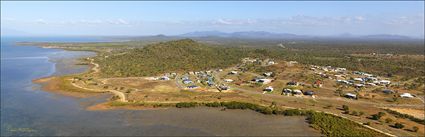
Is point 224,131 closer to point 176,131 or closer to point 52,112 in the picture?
point 176,131

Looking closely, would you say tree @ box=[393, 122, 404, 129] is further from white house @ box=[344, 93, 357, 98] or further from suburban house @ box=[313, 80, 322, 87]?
suburban house @ box=[313, 80, 322, 87]

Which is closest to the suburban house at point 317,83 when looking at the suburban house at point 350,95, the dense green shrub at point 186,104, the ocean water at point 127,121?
the suburban house at point 350,95

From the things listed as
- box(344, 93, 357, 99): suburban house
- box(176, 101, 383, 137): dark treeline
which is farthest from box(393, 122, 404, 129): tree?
box(344, 93, 357, 99): suburban house

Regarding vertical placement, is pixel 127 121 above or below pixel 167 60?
below

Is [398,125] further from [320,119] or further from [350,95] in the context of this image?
[350,95]

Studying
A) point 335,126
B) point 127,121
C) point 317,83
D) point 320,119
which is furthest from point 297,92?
point 127,121

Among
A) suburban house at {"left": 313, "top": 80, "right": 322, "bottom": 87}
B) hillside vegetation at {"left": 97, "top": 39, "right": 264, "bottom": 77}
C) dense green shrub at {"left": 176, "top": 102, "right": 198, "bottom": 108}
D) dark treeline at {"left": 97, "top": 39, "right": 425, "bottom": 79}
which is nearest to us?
dense green shrub at {"left": 176, "top": 102, "right": 198, "bottom": 108}

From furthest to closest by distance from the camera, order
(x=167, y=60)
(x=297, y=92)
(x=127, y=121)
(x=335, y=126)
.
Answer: (x=167, y=60)
(x=297, y=92)
(x=127, y=121)
(x=335, y=126)

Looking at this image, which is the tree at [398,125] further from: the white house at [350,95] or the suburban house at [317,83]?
the suburban house at [317,83]

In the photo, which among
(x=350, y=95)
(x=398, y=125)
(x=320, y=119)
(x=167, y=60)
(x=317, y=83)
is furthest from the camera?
(x=167, y=60)
